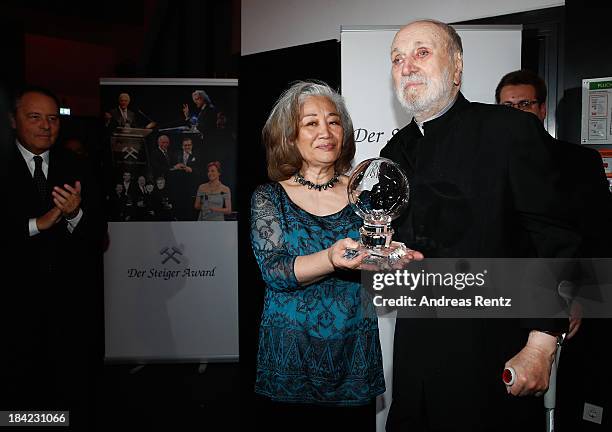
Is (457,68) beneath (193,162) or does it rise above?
above

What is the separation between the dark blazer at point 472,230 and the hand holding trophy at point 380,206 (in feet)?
0.56

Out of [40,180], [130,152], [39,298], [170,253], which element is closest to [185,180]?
[130,152]

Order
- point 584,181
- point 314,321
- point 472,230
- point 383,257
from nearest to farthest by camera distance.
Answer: point 383,257
point 472,230
point 314,321
point 584,181

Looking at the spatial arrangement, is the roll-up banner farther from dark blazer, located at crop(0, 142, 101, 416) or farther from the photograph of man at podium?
dark blazer, located at crop(0, 142, 101, 416)

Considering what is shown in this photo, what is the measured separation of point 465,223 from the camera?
5.45 feet

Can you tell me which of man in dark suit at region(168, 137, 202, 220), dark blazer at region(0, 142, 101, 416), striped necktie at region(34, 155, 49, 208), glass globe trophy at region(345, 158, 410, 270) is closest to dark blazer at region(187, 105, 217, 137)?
man in dark suit at region(168, 137, 202, 220)

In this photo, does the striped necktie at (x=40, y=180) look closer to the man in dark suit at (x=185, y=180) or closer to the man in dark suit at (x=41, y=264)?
the man in dark suit at (x=41, y=264)

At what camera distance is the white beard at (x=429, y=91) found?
5.53ft

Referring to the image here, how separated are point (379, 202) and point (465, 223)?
30 centimetres

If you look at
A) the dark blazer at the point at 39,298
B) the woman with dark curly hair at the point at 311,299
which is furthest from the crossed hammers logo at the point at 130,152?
the woman with dark curly hair at the point at 311,299

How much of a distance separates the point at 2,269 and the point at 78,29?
4.31 metres

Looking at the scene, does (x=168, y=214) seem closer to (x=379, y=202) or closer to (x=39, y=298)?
(x=39, y=298)

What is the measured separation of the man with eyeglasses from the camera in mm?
2084

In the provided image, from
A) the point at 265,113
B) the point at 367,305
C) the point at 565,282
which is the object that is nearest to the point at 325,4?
the point at 265,113
